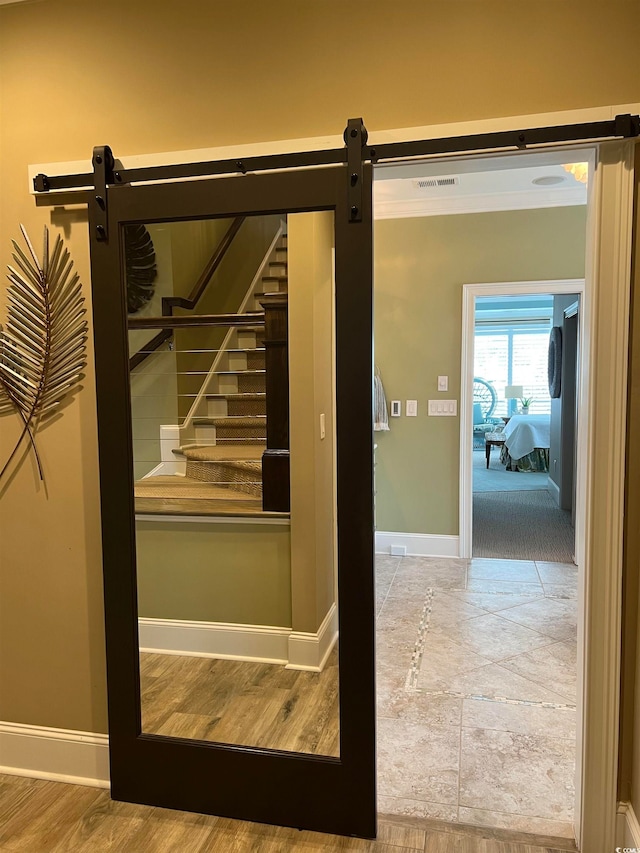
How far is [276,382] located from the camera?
253 centimetres

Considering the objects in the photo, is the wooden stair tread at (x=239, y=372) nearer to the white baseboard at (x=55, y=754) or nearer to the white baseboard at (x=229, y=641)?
the white baseboard at (x=229, y=641)

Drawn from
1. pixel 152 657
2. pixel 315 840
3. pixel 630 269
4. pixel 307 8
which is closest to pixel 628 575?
pixel 630 269

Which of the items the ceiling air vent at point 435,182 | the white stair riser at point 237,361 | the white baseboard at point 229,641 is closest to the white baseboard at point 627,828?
the white baseboard at point 229,641

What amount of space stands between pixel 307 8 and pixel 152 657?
2.29 m

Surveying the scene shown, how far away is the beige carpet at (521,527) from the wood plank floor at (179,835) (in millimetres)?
3166

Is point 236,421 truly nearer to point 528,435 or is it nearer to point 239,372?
point 239,372

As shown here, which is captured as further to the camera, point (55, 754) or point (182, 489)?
Answer: point (182, 489)

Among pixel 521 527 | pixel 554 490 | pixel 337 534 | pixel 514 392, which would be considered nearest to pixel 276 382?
pixel 337 534

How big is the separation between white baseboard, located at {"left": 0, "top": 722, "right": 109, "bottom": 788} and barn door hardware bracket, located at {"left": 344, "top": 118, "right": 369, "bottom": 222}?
78.5 inches

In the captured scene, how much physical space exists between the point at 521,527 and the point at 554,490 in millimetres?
1608

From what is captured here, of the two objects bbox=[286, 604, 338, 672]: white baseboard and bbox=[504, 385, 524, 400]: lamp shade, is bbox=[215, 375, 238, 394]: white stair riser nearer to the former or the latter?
bbox=[286, 604, 338, 672]: white baseboard

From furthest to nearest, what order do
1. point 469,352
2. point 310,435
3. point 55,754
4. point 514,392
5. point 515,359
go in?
point 515,359 < point 514,392 < point 469,352 < point 310,435 < point 55,754

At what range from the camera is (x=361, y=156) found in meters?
1.75

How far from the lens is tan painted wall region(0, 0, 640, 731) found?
170 cm
